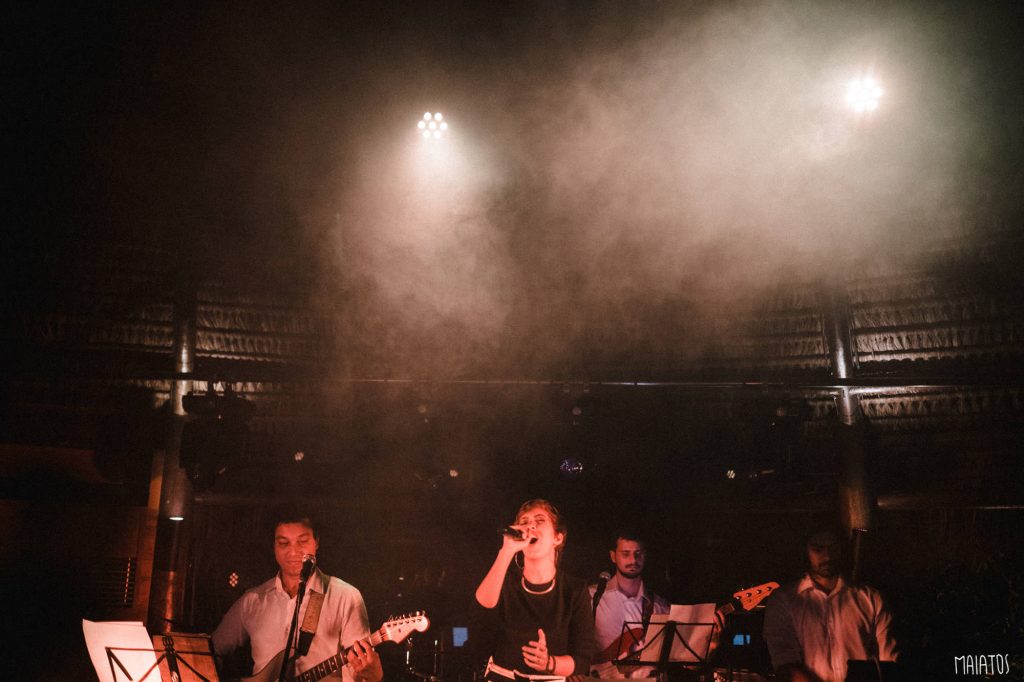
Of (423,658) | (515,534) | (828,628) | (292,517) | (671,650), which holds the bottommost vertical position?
(423,658)

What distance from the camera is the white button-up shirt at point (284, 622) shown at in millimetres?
6176

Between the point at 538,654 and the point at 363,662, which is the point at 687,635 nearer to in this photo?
the point at 538,654

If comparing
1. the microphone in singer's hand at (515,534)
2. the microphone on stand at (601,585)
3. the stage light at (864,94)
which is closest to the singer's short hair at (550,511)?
the microphone in singer's hand at (515,534)

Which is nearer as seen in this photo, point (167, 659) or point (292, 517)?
point (167, 659)

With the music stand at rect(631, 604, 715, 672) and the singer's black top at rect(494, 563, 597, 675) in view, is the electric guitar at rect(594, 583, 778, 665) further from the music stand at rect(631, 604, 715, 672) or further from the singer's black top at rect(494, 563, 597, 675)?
the music stand at rect(631, 604, 715, 672)

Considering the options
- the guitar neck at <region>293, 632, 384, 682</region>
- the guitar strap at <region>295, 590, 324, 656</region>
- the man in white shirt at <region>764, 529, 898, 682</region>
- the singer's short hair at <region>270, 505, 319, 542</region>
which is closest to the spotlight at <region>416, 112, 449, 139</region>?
the singer's short hair at <region>270, 505, 319, 542</region>

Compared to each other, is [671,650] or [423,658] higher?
[671,650]

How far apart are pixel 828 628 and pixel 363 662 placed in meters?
3.88

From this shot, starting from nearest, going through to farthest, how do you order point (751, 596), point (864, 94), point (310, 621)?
point (310, 621) < point (751, 596) < point (864, 94)

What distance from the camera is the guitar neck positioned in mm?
5824

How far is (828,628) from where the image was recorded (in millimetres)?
6555

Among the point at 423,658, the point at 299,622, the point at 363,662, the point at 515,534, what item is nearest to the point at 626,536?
the point at 515,534

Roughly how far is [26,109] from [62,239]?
4.03 feet

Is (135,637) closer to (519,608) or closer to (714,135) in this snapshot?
(519,608)
